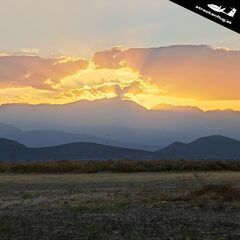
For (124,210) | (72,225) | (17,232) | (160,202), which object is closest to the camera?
(17,232)

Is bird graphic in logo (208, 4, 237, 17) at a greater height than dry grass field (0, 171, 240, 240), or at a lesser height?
greater

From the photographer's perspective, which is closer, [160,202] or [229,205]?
[229,205]

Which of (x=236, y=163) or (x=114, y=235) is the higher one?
(x=236, y=163)

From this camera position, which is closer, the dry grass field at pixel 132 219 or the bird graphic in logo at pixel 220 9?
the bird graphic in logo at pixel 220 9

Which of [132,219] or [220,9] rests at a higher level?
[220,9]

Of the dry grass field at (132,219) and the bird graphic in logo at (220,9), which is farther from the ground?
the bird graphic in logo at (220,9)

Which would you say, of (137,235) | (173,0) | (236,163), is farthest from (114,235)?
(236,163)

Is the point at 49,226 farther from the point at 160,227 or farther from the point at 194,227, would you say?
the point at 194,227

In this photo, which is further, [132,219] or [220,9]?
[132,219]

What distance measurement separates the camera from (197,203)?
23.4 meters

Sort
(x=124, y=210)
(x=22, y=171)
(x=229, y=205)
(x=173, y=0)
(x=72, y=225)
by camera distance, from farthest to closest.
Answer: (x=22, y=171) → (x=229, y=205) → (x=124, y=210) → (x=72, y=225) → (x=173, y=0)

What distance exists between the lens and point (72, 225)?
55.5 feet

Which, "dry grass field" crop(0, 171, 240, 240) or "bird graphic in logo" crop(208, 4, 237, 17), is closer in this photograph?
"bird graphic in logo" crop(208, 4, 237, 17)

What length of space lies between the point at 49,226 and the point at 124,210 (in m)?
5.12
